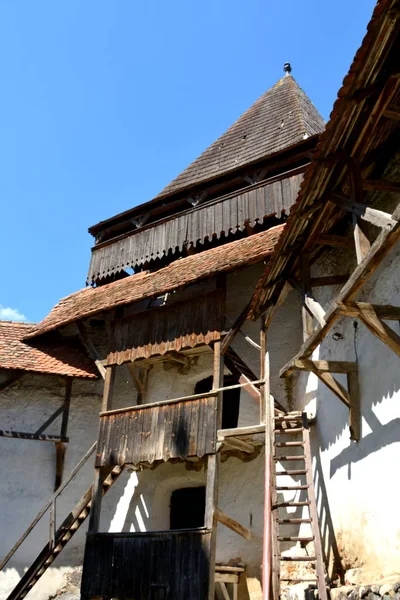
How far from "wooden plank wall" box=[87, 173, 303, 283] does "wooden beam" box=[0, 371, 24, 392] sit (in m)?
2.68

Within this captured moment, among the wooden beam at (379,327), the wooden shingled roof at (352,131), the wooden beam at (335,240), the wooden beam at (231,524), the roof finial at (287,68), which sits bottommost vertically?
the wooden beam at (231,524)

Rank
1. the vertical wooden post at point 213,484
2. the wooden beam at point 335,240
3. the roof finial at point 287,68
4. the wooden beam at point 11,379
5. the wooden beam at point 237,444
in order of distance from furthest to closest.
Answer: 1. the roof finial at point 287,68
2. the wooden beam at point 11,379
3. the wooden beam at point 237,444
4. the vertical wooden post at point 213,484
5. the wooden beam at point 335,240

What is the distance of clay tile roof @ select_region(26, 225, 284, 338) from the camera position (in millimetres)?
9562

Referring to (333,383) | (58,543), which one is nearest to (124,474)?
(58,543)

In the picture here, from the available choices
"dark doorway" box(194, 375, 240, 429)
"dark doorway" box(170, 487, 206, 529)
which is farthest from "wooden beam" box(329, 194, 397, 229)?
"dark doorway" box(170, 487, 206, 529)

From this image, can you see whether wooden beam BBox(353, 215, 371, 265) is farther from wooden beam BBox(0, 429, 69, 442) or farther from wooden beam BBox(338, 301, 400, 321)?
wooden beam BBox(0, 429, 69, 442)

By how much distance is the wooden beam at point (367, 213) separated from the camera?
4927 millimetres

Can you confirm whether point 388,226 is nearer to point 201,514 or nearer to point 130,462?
point 130,462

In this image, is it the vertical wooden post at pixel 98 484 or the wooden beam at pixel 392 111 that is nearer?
the wooden beam at pixel 392 111

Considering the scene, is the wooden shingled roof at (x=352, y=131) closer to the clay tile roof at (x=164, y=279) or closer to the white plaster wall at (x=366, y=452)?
the white plaster wall at (x=366, y=452)

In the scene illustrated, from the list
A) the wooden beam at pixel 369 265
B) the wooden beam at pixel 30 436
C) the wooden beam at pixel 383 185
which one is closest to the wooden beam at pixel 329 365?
the wooden beam at pixel 369 265

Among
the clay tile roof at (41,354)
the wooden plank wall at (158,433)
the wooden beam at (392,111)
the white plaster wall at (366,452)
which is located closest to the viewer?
the wooden beam at (392,111)

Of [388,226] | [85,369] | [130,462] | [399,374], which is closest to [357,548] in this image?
[399,374]

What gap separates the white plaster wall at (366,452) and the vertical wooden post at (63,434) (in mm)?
5316
